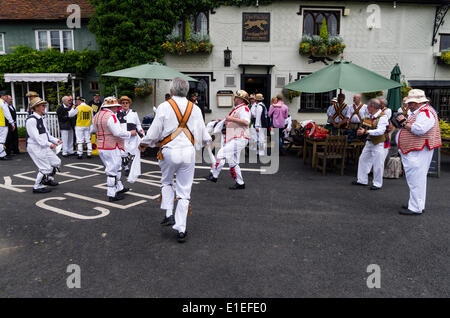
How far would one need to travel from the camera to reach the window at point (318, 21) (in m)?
15.1

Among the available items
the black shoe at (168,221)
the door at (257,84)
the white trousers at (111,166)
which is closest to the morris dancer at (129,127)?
the white trousers at (111,166)

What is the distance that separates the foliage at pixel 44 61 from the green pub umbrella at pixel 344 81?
11014 mm

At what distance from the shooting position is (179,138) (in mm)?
4484

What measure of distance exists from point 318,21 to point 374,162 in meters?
9.84

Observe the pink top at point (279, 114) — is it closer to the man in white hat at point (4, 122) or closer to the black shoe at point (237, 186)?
the black shoe at point (237, 186)

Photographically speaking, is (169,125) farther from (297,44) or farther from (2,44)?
(2,44)

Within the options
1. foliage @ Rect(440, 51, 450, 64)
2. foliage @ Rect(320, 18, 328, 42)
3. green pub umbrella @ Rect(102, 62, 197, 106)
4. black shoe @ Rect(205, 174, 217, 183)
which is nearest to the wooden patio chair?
black shoe @ Rect(205, 174, 217, 183)

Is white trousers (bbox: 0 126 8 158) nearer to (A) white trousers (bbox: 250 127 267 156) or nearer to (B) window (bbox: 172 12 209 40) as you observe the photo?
(B) window (bbox: 172 12 209 40)

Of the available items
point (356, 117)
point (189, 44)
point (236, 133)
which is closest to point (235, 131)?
point (236, 133)

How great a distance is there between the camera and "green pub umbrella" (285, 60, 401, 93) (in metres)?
7.88

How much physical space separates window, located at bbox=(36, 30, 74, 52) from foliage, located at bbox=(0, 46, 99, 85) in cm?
70

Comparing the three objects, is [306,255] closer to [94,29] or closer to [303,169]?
[303,169]

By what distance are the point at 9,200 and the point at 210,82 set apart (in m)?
10.2
